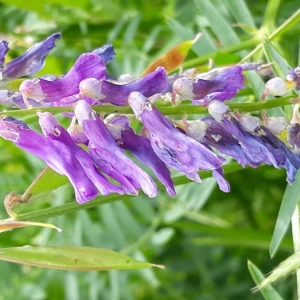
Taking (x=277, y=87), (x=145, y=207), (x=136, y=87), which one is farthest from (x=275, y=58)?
(x=145, y=207)

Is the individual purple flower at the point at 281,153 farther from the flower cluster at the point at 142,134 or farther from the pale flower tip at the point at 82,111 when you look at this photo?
the pale flower tip at the point at 82,111

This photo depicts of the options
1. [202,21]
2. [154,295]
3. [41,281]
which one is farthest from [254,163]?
[154,295]

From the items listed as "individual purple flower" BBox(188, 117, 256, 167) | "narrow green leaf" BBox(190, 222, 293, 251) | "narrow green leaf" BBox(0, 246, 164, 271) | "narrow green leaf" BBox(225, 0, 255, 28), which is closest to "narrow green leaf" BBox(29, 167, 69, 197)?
"narrow green leaf" BBox(0, 246, 164, 271)

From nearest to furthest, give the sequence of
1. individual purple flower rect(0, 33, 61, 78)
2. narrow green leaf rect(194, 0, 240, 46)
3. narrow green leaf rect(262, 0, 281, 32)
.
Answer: individual purple flower rect(0, 33, 61, 78) < narrow green leaf rect(194, 0, 240, 46) < narrow green leaf rect(262, 0, 281, 32)

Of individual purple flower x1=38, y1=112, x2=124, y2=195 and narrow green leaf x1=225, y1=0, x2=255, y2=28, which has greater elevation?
narrow green leaf x1=225, y1=0, x2=255, y2=28

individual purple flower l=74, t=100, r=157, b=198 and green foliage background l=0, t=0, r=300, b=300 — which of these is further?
green foliage background l=0, t=0, r=300, b=300

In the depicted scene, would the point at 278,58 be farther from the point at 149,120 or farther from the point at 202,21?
the point at 202,21

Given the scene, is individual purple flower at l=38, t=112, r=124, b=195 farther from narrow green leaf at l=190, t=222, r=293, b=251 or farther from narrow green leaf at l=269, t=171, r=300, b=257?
narrow green leaf at l=190, t=222, r=293, b=251

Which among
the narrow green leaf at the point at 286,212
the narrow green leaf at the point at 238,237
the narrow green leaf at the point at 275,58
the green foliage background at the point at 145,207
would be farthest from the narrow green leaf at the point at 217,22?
→ the narrow green leaf at the point at 238,237

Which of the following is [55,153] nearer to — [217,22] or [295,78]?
[295,78]
